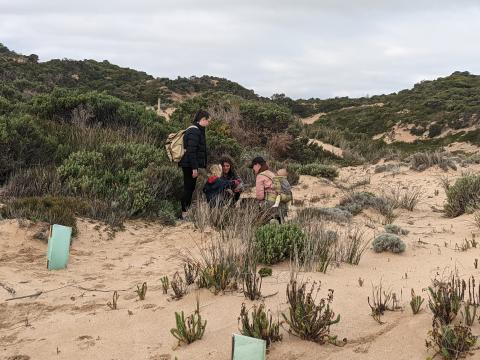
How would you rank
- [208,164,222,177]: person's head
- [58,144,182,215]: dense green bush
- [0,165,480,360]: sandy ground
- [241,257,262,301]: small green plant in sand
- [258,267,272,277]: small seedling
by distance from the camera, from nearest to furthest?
[0,165,480,360]: sandy ground → [241,257,262,301]: small green plant in sand → [258,267,272,277]: small seedling → [58,144,182,215]: dense green bush → [208,164,222,177]: person's head

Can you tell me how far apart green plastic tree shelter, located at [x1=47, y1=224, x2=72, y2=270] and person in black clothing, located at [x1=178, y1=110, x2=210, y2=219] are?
265cm

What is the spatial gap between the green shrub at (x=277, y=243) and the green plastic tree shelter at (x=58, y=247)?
213 centimetres

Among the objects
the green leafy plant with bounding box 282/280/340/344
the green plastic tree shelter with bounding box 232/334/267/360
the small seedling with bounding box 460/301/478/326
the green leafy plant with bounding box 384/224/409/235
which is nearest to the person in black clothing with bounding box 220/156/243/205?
the green leafy plant with bounding box 384/224/409/235

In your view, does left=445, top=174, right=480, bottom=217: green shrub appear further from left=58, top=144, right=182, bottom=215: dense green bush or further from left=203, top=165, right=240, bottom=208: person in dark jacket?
left=58, top=144, right=182, bottom=215: dense green bush

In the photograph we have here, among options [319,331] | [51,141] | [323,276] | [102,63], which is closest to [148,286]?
[323,276]

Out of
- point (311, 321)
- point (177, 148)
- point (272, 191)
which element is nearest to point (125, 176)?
point (177, 148)

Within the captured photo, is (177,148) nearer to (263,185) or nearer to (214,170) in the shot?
(263,185)

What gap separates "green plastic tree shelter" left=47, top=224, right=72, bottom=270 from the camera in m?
5.12

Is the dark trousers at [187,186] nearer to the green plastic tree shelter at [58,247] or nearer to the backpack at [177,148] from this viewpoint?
the backpack at [177,148]

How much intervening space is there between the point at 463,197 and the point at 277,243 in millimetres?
4981

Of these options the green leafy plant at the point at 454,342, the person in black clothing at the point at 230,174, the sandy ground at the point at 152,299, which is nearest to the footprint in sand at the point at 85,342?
the sandy ground at the point at 152,299

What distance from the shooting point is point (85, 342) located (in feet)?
11.5

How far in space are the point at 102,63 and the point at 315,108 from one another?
21881 millimetres

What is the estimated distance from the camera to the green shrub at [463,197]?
27.6 ft
